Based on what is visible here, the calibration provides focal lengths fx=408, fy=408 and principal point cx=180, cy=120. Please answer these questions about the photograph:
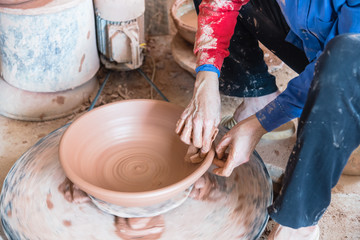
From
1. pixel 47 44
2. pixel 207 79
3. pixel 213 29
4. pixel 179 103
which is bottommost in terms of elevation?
pixel 179 103

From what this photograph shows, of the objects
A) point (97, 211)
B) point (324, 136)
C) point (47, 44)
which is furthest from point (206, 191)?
point (47, 44)

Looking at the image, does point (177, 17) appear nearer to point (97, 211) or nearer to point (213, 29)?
point (213, 29)

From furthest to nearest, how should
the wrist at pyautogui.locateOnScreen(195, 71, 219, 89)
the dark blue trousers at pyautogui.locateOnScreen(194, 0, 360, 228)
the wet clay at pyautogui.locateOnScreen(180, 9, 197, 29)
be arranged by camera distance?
the wet clay at pyautogui.locateOnScreen(180, 9, 197, 29)
the wrist at pyautogui.locateOnScreen(195, 71, 219, 89)
the dark blue trousers at pyautogui.locateOnScreen(194, 0, 360, 228)

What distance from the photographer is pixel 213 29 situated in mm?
1698

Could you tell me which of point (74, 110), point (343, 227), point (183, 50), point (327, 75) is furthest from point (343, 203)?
point (74, 110)

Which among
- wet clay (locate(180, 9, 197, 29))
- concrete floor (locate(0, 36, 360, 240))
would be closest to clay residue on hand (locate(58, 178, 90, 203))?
concrete floor (locate(0, 36, 360, 240))

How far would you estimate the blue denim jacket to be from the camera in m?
1.33

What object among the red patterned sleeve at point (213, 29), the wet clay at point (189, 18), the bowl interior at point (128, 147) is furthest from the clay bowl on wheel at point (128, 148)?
the wet clay at point (189, 18)

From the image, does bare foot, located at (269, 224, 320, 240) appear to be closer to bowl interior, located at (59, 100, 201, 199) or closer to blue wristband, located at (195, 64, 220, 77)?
bowl interior, located at (59, 100, 201, 199)

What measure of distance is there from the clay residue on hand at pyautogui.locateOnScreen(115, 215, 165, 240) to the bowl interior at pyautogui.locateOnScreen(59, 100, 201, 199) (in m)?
0.12

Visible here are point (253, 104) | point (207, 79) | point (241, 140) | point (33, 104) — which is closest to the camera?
point (241, 140)

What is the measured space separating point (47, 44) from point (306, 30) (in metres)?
1.44

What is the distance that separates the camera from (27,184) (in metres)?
1.64

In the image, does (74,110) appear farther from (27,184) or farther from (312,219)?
(312,219)
